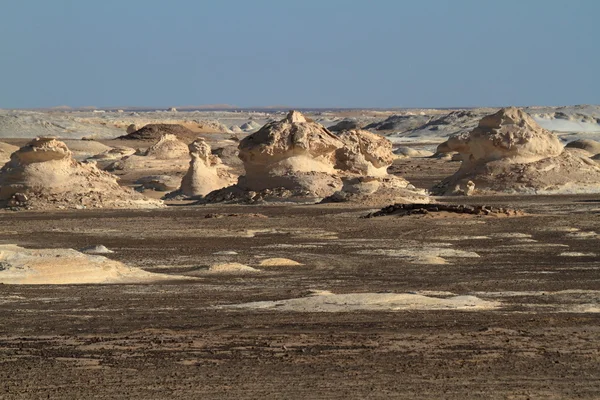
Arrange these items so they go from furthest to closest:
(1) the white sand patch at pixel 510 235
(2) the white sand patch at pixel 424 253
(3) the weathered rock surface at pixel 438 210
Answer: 1. (3) the weathered rock surface at pixel 438 210
2. (1) the white sand patch at pixel 510 235
3. (2) the white sand patch at pixel 424 253

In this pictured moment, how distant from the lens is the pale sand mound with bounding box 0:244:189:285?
1380 centimetres

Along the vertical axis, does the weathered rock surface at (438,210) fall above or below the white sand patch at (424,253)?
below

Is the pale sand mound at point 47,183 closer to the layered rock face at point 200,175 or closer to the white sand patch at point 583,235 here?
the layered rock face at point 200,175

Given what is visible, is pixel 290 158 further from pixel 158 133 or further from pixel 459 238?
pixel 158 133

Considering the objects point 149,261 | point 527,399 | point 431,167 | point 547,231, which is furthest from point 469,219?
point 431,167

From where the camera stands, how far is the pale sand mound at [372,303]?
11.4 m

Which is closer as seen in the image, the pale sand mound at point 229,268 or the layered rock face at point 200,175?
A: the pale sand mound at point 229,268

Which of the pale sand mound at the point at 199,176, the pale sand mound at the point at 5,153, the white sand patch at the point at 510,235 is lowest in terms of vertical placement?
the pale sand mound at the point at 5,153

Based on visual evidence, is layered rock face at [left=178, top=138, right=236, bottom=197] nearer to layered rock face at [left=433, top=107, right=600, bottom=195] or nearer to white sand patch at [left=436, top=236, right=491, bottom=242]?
layered rock face at [left=433, top=107, right=600, bottom=195]

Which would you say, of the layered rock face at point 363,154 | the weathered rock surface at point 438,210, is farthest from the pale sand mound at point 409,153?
the weathered rock surface at point 438,210

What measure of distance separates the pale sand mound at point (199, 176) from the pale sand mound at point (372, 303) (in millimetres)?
19638

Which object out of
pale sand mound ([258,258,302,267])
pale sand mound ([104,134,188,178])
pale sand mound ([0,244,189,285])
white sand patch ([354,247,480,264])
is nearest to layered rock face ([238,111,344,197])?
pale sand mound ([104,134,188,178])

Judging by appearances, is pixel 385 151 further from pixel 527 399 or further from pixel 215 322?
pixel 527 399

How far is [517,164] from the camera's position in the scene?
31.1 meters
